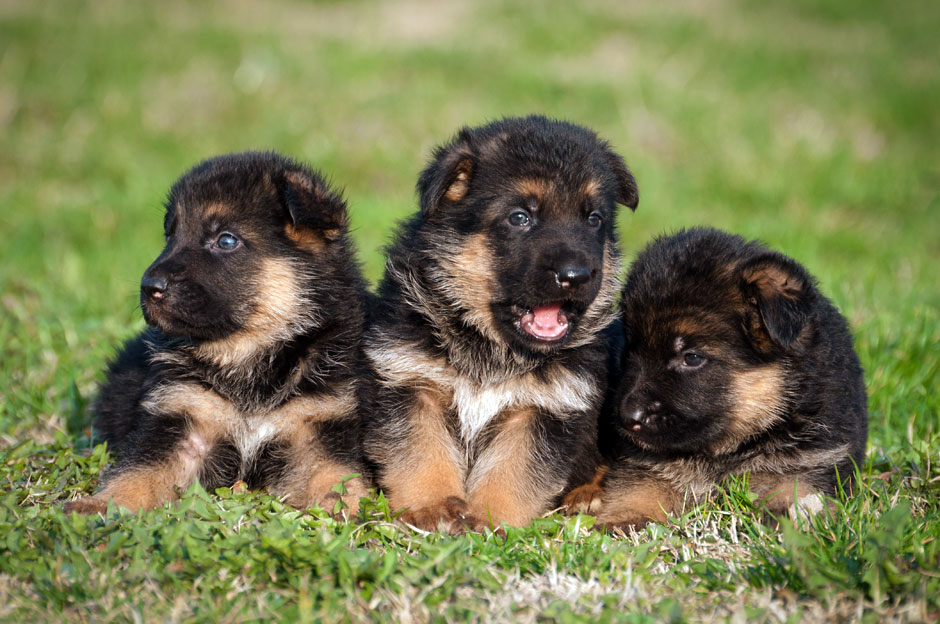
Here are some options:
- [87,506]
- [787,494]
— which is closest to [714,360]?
[787,494]

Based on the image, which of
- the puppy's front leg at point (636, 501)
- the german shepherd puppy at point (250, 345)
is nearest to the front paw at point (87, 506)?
the german shepherd puppy at point (250, 345)

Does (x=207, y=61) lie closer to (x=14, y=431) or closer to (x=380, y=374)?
(x=14, y=431)

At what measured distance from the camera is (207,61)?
12.6m

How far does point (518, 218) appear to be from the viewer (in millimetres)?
4078

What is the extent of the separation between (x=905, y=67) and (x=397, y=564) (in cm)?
1354

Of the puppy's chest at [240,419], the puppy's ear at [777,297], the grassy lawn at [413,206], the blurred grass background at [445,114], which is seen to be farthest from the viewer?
the blurred grass background at [445,114]

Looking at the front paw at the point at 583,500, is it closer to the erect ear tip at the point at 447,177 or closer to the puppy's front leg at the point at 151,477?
the erect ear tip at the point at 447,177

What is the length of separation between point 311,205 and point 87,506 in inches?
64.5

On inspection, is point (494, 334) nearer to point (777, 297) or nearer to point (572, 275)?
point (572, 275)

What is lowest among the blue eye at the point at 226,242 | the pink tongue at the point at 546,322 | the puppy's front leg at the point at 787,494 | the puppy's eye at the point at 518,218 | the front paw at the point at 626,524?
the front paw at the point at 626,524

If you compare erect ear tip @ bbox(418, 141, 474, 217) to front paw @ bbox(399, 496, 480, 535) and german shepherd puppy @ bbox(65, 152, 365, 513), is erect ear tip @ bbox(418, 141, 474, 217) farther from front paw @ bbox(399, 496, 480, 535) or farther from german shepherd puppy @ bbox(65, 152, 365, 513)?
front paw @ bbox(399, 496, 480, 535)

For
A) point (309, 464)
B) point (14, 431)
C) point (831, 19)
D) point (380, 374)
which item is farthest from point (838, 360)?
point (831, 19)

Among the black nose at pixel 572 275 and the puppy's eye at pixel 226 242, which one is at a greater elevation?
the black nose at pixel 572 275

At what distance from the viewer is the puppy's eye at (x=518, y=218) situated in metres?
4.07
